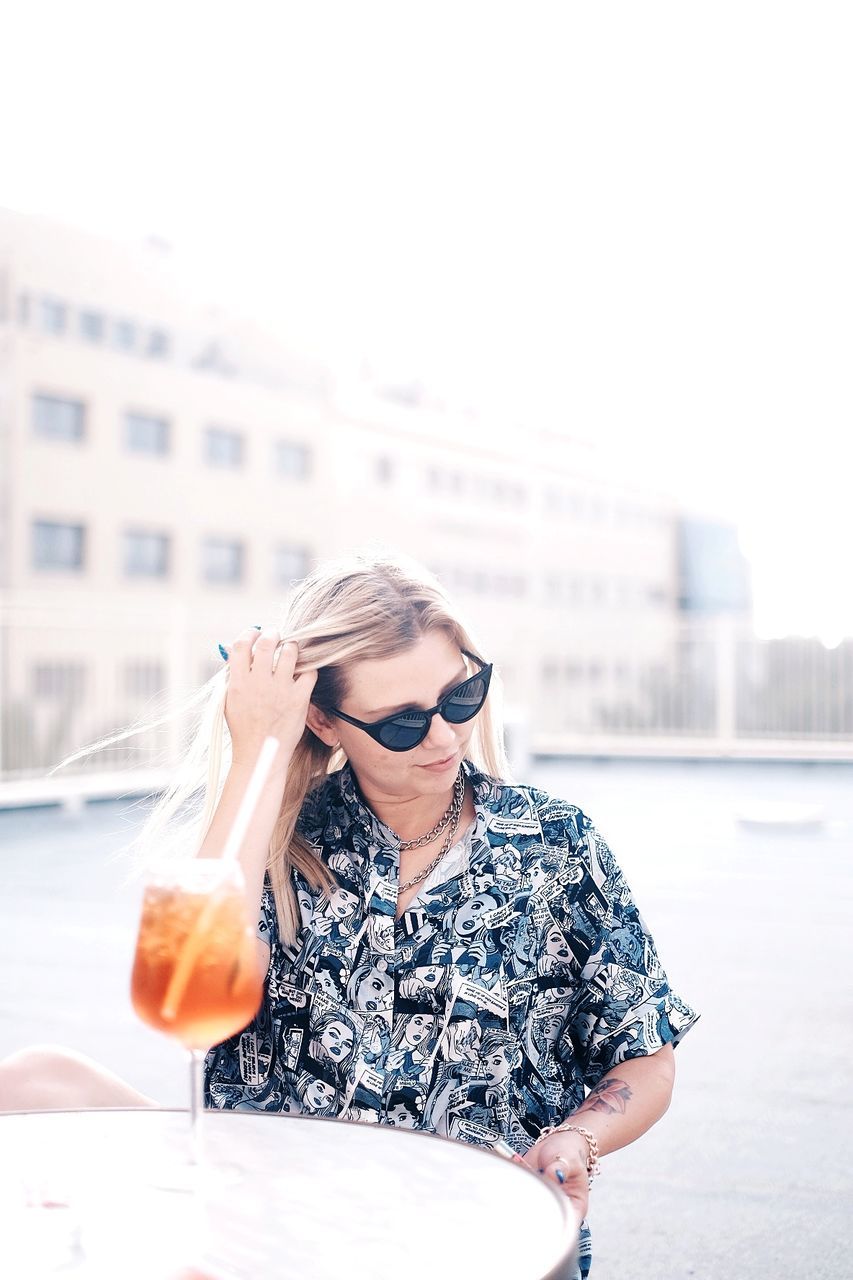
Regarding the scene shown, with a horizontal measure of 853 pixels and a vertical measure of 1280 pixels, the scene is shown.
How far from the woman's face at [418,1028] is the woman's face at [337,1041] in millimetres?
60

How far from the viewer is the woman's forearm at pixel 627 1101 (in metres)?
1.41

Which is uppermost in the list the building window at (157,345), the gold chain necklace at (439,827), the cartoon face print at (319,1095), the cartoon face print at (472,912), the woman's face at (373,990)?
the building window at (157,345)

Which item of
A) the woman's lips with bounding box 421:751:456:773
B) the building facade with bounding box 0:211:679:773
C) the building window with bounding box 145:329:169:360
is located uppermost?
the building window with bounding box 145:329:169:360

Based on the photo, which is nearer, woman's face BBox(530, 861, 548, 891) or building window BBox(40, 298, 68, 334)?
woman's face BBox(530, 861, 548, 891)

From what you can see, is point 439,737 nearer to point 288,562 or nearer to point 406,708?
point 406,708

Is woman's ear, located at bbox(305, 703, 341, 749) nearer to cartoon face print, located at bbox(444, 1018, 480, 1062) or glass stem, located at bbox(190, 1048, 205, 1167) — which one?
cartoon face print, located at bbox(444, 1018, 480, 1062)

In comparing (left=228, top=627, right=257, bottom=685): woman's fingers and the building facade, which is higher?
the building facade

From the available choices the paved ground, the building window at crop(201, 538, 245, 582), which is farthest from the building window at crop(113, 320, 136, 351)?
the paved ground

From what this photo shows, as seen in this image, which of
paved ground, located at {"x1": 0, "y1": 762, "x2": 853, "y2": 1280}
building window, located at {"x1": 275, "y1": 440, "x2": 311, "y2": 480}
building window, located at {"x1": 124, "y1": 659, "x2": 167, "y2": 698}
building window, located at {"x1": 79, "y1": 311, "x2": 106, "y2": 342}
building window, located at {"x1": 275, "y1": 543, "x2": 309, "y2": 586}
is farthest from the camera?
building window, located at {"x1": 275, "y1": 543, "x2": 309, "y2": 586}

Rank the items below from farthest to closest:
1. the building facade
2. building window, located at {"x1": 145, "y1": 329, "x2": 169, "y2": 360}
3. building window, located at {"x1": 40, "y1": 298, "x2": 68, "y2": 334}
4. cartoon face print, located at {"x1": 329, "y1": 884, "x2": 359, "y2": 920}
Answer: building window, located at {"x1": 145, "y1": 329, "x2": 169, "y2": 360} < building window, located at {"x1": 40, "y1": 298, "x2": 68, "y2": 334} < the building facade < cartoon face print, located at {"x1": 329, "y1": 884, "x2": 359, "y2": 920}

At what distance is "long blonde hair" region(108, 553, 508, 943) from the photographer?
1.59m

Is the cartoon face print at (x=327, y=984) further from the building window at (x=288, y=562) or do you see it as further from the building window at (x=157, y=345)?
the building window at (x=288, y=562)

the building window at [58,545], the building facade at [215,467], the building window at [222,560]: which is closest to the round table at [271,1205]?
the building facade at [215,467]

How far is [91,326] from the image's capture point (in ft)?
114
